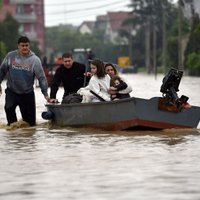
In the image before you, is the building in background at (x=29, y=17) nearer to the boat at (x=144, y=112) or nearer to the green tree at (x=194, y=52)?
the green tree at (x=194, y=52)

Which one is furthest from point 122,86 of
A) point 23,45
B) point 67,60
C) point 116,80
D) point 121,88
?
point 23,45

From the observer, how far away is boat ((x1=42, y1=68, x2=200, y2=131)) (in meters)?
18.7

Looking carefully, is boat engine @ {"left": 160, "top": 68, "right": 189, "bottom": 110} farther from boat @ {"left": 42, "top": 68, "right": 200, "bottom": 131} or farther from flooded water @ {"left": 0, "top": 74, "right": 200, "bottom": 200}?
flooded water @ {"left": 0, "top": 74, "right": 200, "bottom": 200}

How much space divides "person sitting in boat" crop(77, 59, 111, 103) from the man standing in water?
28.9 inches

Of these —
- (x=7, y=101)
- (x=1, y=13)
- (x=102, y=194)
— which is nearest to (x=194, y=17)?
(x=1, y=13)

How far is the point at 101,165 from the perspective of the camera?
12.9m

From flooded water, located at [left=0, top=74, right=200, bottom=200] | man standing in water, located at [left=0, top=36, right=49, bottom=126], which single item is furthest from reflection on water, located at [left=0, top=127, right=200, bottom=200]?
man standing in water, located at [left=0, top=36, right=49, bottom=126]

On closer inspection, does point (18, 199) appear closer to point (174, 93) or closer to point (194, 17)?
point (174, 93)

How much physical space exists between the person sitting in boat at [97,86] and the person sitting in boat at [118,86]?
0.13 meters

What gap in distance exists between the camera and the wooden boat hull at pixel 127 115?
1869 centimetres

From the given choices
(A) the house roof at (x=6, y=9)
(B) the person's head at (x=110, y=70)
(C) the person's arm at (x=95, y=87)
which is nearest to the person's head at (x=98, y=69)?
(C) the person's arm at (x=95, y=87)

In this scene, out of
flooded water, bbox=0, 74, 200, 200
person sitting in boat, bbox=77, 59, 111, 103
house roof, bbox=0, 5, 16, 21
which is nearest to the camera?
flooded water, bbox=0, 74, 200, 200

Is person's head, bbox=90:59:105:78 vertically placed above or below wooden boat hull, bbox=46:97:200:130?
above

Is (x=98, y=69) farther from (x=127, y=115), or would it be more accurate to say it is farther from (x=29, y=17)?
(x=29, y=17)
